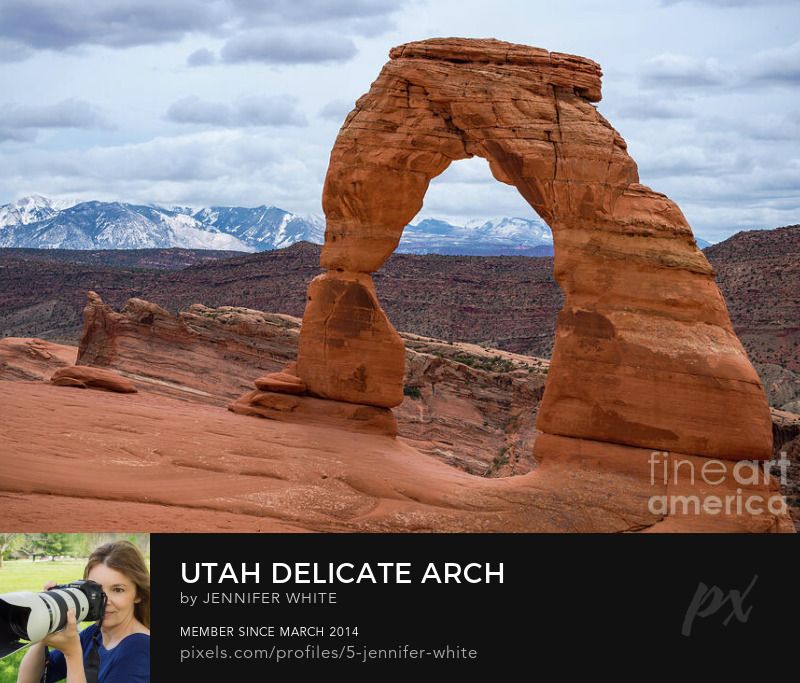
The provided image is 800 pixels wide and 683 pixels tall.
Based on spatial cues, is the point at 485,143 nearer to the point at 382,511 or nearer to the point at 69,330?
the point at 382,511

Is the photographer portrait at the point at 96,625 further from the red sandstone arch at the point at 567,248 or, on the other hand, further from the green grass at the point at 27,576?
the red sandstone arch at the point at 567,248

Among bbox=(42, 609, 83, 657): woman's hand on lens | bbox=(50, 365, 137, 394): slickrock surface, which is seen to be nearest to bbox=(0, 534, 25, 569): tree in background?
bbox=(42, 609, 83, 657): woman's hand on lens

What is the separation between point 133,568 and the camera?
470 inches

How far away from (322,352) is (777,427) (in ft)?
40.7

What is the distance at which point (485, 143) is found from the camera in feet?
68.2

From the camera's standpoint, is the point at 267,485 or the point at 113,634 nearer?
the point at 113,634

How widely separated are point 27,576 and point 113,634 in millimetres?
1068

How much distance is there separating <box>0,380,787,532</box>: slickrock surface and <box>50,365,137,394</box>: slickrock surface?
335 centimetres

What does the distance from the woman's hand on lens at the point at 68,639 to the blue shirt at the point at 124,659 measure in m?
0.25

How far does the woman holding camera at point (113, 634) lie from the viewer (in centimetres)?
1084

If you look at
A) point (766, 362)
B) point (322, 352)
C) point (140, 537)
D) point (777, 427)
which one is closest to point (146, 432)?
point (322, 352)

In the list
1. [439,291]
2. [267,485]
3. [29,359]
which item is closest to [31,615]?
[267,485]

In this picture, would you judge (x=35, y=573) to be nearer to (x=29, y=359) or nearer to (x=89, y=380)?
(x=89, y=380)

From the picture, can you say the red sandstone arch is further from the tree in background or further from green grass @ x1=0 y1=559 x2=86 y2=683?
green grass @ x1=0 y1=559 x2=86 y2=683
